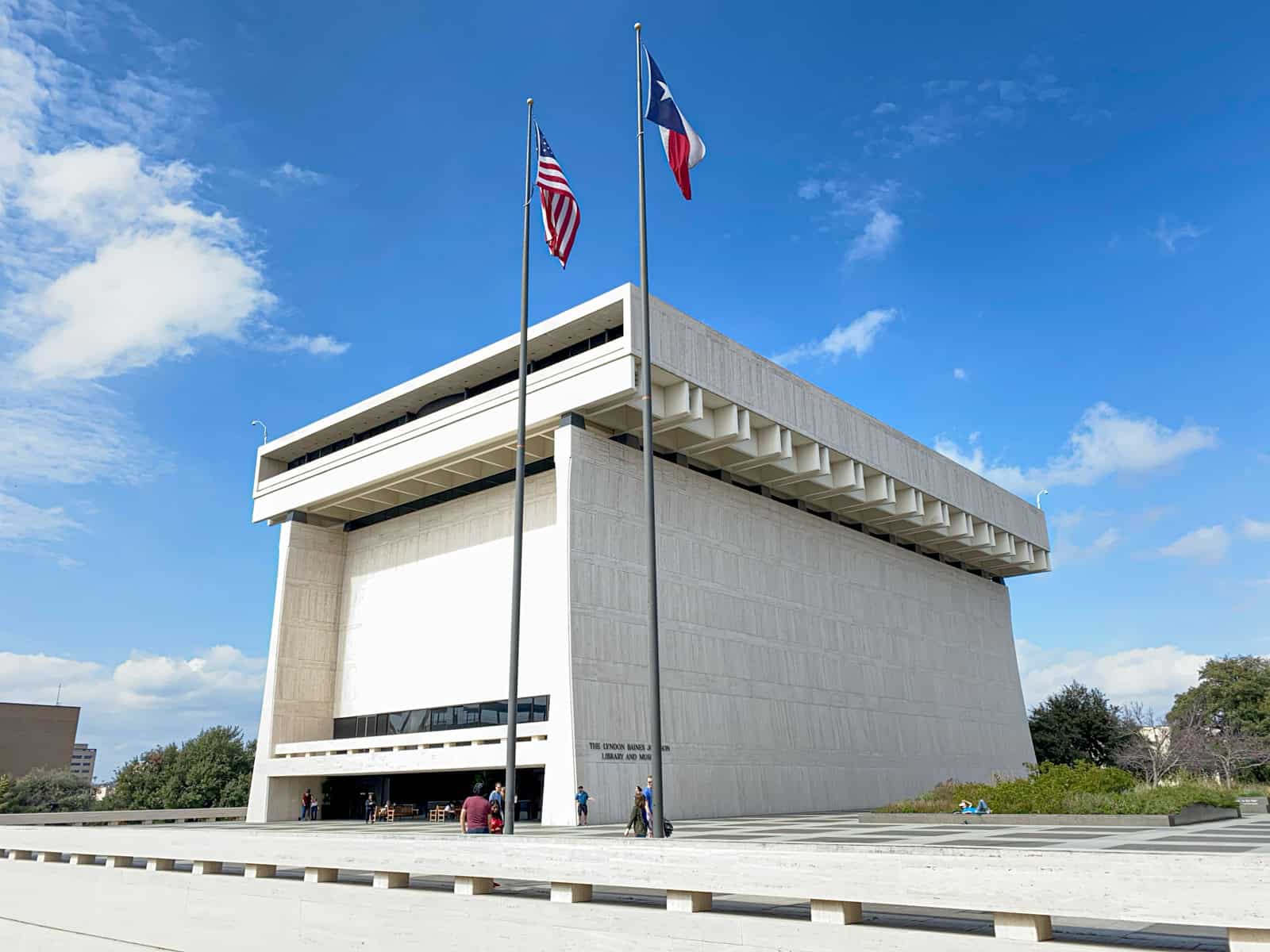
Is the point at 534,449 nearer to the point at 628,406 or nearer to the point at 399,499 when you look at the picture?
the point at 628,406

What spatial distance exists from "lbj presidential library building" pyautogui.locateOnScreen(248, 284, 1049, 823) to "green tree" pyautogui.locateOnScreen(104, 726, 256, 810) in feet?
65.7

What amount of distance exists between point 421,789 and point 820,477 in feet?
69.6

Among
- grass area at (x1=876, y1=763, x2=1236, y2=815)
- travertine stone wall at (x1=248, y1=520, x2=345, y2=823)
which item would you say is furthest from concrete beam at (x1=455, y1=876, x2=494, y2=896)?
travertine stone wall at (x1=248, y1=520, x2=345, y2=823)

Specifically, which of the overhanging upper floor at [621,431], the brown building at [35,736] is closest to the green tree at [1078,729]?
the overhanging upper floor at [621,431]

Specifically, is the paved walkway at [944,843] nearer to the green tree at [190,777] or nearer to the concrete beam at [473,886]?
the concrete beam at [473,886]

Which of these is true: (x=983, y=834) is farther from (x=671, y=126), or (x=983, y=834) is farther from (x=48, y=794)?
(x=48, y=794)

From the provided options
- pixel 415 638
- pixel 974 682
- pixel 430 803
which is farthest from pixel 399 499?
pixel 974 682

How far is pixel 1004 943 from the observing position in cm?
675

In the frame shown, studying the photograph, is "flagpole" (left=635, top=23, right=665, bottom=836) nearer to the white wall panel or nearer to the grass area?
the grass area

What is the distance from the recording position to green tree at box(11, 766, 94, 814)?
5878cm

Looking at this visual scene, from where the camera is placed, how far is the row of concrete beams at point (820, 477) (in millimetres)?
35250

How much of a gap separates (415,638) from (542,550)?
839cm

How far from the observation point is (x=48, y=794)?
60594 mm

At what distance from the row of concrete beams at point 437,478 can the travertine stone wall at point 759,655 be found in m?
4.06
